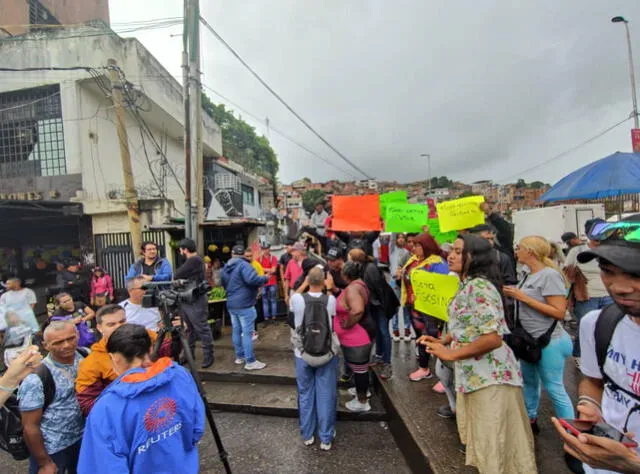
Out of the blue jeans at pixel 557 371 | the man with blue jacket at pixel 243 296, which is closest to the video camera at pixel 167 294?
the man with blue jacket at pixel 243 296

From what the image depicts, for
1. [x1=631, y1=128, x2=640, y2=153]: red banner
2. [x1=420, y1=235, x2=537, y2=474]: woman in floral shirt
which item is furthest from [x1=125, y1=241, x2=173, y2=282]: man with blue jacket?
[x1=631, y1=128, x2=640, y2=153]: red banner

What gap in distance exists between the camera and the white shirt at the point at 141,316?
11.8 ft

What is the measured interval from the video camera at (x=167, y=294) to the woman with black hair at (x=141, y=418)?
33.5 inches

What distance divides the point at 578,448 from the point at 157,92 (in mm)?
13712

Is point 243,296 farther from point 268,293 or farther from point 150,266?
point 268,293

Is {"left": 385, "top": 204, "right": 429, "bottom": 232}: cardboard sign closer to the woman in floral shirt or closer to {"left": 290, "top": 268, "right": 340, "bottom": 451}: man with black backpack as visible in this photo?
{"left": 290, "top": 268, "right": 340, "bottom": 451}: man with black backpack

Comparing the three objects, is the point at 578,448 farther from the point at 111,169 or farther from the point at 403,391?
the point at 111,169

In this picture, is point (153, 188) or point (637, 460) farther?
point (153, 188)

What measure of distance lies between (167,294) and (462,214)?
3669 millimetres

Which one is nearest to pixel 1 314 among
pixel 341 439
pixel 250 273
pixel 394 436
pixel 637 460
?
pixel 250 273

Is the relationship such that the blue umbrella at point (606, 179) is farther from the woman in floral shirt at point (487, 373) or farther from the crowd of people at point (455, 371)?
the woman in floral shirt at point (487, 373)

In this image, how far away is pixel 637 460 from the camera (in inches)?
36.0

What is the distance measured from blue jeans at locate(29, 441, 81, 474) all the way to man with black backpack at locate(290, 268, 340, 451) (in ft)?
5.77

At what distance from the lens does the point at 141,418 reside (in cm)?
151
